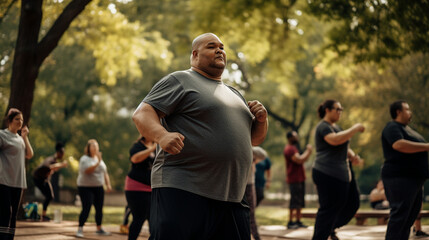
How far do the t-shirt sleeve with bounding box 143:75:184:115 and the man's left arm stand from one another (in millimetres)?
609

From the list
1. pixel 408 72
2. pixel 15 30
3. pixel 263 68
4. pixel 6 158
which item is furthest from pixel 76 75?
pixel 6 158

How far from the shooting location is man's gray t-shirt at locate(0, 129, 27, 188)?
643 centimetres

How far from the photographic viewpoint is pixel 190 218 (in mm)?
3252

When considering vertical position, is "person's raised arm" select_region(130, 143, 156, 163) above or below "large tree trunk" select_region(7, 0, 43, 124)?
below

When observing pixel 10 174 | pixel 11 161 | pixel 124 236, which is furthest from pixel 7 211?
pixel 124 236

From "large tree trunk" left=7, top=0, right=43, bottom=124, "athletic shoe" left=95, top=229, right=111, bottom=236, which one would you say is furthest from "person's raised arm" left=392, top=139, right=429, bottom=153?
"large tree trunk" left=7, top=0, right=43, bottom=124

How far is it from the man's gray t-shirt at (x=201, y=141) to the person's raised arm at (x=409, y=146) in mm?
3121

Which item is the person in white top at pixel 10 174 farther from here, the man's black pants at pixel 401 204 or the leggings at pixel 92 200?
the man's black pants at pixel 401 204

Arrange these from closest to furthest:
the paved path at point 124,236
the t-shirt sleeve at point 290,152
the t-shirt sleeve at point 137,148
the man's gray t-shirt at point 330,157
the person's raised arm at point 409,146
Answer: the person's raised arm at point 409,146
the man's gray t-shirt at point 330,157
the t-shirt sleeve at point 137,148
the paved path at point 124,236
the t-shirt sleeve at point 290,152

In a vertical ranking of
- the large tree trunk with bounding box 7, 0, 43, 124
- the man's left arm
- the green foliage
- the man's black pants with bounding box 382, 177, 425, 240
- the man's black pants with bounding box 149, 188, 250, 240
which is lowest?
the man's black pants with bounding box 382, 177, 425, 240

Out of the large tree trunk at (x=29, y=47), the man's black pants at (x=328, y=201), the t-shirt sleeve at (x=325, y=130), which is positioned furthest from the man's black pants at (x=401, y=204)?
the large tree trunk at (x=29, y=47)

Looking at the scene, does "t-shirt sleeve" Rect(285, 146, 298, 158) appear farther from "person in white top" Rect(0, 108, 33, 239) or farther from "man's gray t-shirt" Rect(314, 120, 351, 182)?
"person in white top" Rect(0, 108, 33, 239)

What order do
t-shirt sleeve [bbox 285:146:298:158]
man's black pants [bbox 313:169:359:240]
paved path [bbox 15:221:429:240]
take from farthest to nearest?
t-shirt sleeve [bbox 285:146:298:158]
paved path [bbox 15:221:429:240]
man's black pants [bbox 313:169:359:240]

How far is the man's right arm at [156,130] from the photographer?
3055mm
